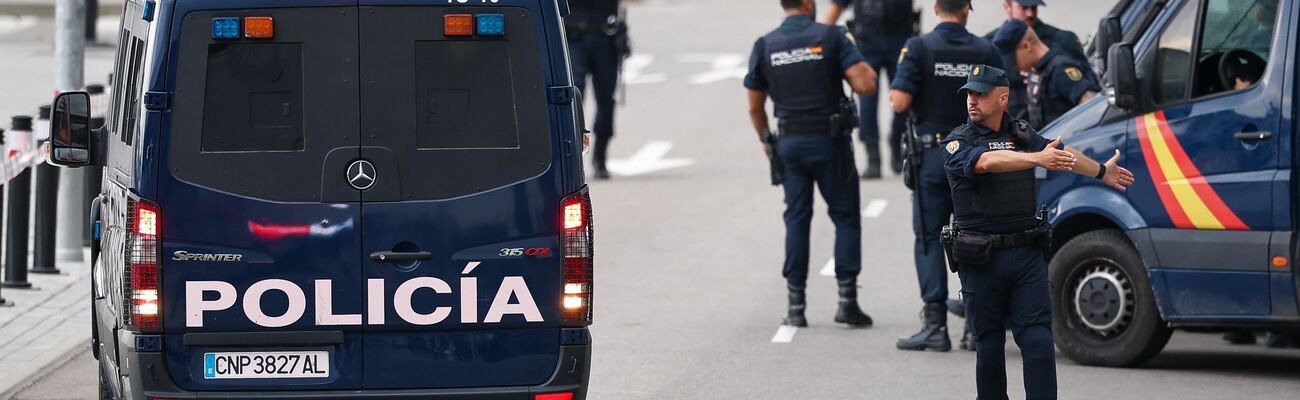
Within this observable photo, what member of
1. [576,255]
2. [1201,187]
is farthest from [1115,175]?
[576,255]

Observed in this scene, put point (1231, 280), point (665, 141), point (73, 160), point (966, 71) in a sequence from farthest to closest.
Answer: point (665, 141), point (966, 71), point (1231, 280), point (73, 160)

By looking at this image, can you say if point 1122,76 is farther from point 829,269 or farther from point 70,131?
point 70,131

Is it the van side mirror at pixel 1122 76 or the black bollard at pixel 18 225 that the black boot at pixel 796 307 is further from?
the black bollard at pixel 18 225

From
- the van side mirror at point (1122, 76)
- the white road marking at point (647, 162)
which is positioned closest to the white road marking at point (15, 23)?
the white road marking at point (647, 162)

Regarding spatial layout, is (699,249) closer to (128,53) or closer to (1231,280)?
(1231,280)

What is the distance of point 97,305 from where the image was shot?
855 centimetres

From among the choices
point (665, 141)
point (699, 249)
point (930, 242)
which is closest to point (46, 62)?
point (665, 141)

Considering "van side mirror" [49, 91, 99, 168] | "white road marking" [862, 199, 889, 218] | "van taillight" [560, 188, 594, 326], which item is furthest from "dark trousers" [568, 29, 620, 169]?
"van taillight" [560, 188, 594, 326]

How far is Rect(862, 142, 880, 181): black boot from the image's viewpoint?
17406 mm

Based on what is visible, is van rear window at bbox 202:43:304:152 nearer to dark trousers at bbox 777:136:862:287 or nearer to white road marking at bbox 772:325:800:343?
white road marking at bbox 772:325:800:343

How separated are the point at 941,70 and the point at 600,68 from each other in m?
7.41

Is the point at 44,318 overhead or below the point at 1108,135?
below

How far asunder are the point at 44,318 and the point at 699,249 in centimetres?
453

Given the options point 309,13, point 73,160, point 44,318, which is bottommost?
point 44,318
